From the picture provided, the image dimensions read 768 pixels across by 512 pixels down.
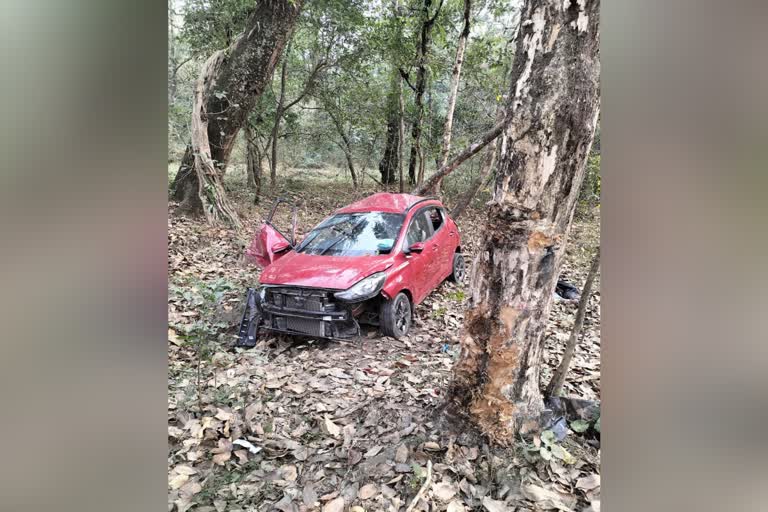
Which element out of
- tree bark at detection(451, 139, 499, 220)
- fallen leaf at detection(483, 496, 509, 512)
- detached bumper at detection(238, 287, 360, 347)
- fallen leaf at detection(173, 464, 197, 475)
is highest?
tree bark at detection(451, 139, 499, 220)

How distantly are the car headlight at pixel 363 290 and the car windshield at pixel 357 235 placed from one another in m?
0.18

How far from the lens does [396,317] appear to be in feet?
→ 7.33

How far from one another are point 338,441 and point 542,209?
144 cm

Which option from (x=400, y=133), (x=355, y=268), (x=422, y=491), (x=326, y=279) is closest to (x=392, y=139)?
(x=400, y=133)

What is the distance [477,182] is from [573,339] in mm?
895

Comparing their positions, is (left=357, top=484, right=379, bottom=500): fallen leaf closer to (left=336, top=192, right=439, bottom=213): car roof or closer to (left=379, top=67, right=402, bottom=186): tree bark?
(left=336, top=192, right=439, bottom=213): car roof

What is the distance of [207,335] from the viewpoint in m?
2.20

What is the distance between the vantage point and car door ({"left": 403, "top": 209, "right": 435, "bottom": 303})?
232cm

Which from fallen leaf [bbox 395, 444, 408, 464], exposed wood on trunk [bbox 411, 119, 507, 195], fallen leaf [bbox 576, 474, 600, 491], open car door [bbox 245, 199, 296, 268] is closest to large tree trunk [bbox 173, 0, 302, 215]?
open car door [bbox 245, 199, 296, 268]

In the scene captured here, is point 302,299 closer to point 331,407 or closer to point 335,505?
point 331,407

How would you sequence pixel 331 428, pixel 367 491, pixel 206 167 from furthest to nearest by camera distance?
pixel 206 167 → pixel 331 428 → pixel 367 491
